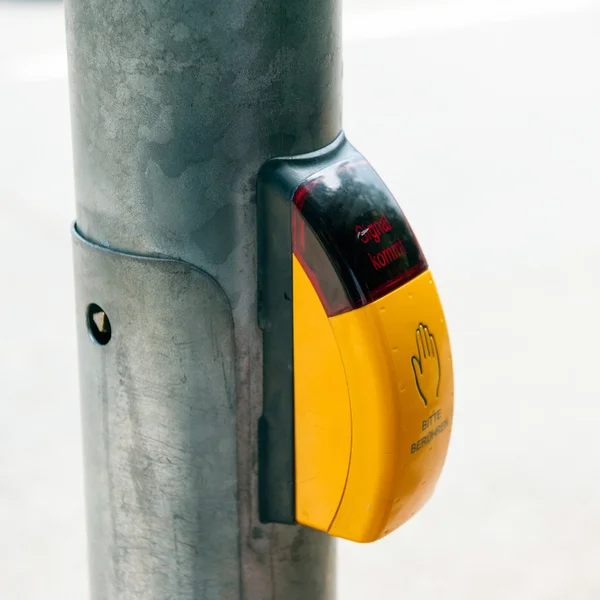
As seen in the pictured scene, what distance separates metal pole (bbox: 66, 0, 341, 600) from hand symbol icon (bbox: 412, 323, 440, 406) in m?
0.24

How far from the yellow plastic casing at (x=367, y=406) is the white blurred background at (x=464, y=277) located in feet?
5.87

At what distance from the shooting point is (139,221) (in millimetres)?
1772

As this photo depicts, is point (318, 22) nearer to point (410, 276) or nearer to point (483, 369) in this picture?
point (410, 276)

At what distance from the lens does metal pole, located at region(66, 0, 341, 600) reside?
1694 millimetres

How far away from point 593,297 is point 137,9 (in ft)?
13.1

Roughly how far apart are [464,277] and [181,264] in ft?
12.6

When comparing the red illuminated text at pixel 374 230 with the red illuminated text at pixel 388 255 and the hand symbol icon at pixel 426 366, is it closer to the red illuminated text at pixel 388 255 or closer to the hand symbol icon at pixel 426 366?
the red illuminated text at pixel 388 255

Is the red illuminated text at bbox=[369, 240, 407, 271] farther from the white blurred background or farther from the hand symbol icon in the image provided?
the white blurred background

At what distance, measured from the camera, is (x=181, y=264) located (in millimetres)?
1771

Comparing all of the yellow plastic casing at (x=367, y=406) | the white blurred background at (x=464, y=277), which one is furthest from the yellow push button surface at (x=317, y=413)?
the white blurred background at (x=464, y=277)

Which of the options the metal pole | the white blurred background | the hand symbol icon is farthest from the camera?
the white blurred background

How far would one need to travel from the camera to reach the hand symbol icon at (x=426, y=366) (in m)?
1.86

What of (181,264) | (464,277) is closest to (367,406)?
(181,264)

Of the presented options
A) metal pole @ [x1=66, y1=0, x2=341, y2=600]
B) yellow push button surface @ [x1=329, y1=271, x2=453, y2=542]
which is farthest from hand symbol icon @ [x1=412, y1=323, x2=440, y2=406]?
metal pole @ [x1=66, y1=0, x2=341, y2=600]
